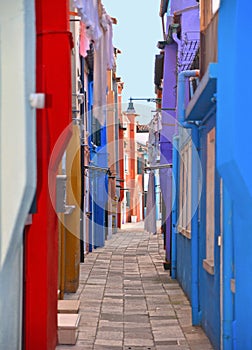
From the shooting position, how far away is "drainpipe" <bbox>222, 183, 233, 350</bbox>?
621 centimetres

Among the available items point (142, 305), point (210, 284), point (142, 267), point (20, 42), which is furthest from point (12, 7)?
point (142, 267)

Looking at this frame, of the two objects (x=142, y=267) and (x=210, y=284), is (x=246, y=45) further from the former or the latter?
(x=142, y=267)

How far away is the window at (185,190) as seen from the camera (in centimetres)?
1097

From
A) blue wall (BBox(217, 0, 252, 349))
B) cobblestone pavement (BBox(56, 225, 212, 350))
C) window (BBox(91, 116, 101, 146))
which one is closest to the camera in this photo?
blue wall (BBox(217, 0, 252, 349))

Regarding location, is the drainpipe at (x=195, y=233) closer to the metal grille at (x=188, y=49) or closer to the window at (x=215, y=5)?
the window at (x=215, y=5)

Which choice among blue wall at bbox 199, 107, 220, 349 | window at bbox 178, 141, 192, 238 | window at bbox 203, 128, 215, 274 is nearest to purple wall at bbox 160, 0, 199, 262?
window at bbox 178, 141, 192, 238

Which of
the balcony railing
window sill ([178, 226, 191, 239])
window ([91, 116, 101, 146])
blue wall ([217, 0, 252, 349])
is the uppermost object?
the balcony railing

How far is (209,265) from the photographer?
7.77m

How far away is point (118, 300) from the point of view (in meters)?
11.0

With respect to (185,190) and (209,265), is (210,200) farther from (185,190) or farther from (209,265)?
(185,190)

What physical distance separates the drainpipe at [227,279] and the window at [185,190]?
Answer: 4323 millimetres

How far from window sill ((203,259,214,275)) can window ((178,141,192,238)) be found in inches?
96.0

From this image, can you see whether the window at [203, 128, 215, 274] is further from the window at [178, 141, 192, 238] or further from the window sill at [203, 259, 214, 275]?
the window at [178, 141, 192, 238]

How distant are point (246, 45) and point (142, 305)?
6.81 meters
